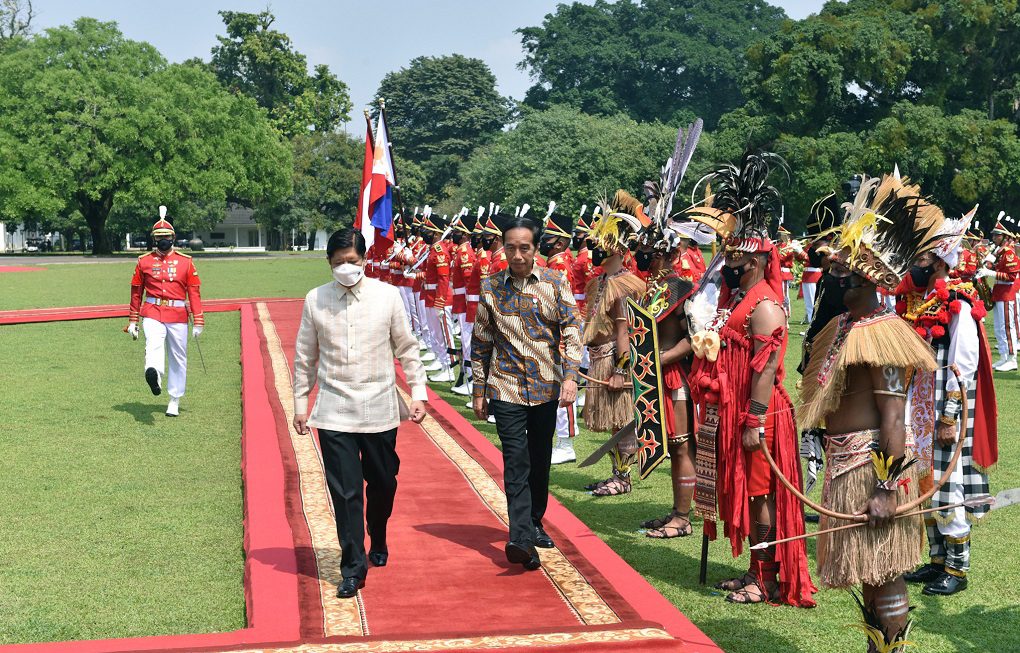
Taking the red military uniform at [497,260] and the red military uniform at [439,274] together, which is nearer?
the red military uniform at [497,260]

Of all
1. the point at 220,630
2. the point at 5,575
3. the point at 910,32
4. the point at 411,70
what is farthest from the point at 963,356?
the point at 411,70

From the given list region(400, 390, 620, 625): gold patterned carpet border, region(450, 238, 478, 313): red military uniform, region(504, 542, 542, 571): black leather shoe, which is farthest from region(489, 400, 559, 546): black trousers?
region(450, 238, 478, 313): red military uniform

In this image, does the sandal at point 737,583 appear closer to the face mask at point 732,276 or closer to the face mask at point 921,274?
the face mask at point 732,276

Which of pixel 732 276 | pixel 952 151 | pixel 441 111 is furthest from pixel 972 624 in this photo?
pixel 441 111

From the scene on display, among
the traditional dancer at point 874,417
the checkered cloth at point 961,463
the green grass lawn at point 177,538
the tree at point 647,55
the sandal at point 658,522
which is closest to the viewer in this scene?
the traditional dancer at point 874,417

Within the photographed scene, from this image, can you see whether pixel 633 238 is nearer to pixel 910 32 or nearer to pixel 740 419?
pixel 740 419

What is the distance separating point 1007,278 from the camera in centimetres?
1600

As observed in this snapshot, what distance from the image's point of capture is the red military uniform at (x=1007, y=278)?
15977mm

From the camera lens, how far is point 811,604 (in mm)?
Result: 5723

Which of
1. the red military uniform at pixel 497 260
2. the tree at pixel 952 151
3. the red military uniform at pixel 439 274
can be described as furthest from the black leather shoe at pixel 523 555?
the tree at pixel 952 151

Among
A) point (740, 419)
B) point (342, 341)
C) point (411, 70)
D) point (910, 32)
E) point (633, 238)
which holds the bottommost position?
point (740, 419)

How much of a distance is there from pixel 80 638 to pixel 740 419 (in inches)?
137

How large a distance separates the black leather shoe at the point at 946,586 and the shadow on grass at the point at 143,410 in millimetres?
7806

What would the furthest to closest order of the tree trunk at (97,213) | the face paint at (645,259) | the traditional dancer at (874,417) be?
the tree trunk at (97,213) < the face paint at (645,259) < the traditional dancer at (874,417)
